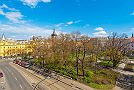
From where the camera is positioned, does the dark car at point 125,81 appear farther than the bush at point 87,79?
No

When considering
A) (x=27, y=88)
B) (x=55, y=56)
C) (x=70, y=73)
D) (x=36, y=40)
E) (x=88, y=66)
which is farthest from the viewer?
(x=36, y=40)

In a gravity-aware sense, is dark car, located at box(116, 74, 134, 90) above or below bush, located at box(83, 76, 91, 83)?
below

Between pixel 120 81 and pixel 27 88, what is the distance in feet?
77.5

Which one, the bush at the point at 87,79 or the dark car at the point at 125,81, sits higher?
the bush at the point at 87,79

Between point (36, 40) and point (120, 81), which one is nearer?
point (120, 81)

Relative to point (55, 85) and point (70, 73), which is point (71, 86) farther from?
point (70, 73)

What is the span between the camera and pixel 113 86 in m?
43.2

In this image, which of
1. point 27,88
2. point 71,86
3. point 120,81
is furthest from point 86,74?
point 27,88

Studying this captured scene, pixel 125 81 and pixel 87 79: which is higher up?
pixel 87 79

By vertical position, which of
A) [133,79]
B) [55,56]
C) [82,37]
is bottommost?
[133,79]

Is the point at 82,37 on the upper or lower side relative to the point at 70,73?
upper

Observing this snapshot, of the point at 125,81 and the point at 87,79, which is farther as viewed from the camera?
the point at 125,81

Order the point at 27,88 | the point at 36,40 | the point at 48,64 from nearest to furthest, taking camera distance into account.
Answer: the point at 27,88, the point at 48,64, the point at 36,40

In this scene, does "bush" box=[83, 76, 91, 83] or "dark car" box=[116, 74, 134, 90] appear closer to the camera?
"dark car" box=[116, 74, 134, 90]
